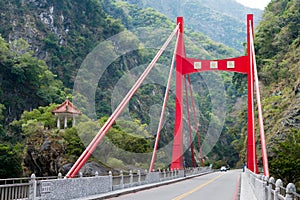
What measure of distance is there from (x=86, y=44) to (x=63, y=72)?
27.5ft

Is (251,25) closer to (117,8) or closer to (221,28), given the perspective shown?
(117,8)

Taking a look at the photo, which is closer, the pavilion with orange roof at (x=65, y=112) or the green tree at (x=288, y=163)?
the green tree at (x=288, y=163)

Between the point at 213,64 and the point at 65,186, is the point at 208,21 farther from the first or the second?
the point at 65,186

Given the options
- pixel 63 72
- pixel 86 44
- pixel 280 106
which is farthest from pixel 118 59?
pixel 280 106

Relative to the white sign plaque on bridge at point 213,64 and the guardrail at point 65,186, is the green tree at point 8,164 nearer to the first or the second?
the guardrail at point 65,186

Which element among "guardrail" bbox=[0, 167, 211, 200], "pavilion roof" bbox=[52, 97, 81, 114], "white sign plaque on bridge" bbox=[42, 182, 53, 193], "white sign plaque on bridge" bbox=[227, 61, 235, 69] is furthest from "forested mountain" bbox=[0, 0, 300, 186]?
"white sign plaque on bridge" bbox=[42, 182, 53, 193]

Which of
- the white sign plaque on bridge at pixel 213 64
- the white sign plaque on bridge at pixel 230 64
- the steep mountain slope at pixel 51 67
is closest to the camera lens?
the white sign plaque on bridge at pixel 230 64

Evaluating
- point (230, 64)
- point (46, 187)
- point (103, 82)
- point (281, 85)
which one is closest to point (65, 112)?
point (230, 64)

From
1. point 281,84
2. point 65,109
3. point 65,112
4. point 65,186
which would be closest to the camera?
point 65,186

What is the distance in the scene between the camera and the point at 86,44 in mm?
73312

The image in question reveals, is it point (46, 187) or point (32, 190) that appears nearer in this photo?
point (32, 190)

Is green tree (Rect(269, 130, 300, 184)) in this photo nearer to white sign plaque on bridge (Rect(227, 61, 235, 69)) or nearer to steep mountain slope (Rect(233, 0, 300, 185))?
steep mountain slope (Rect(233, 0, 300, 185))

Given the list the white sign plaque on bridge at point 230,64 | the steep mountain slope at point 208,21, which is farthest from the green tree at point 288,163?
the steep mountain slope at point 208,21

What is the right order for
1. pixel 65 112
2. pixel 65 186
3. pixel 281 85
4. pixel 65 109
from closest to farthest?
1. pixel 65 186
2. pixel 281 85
3. pixel 65 112
4. pixel 65 109
